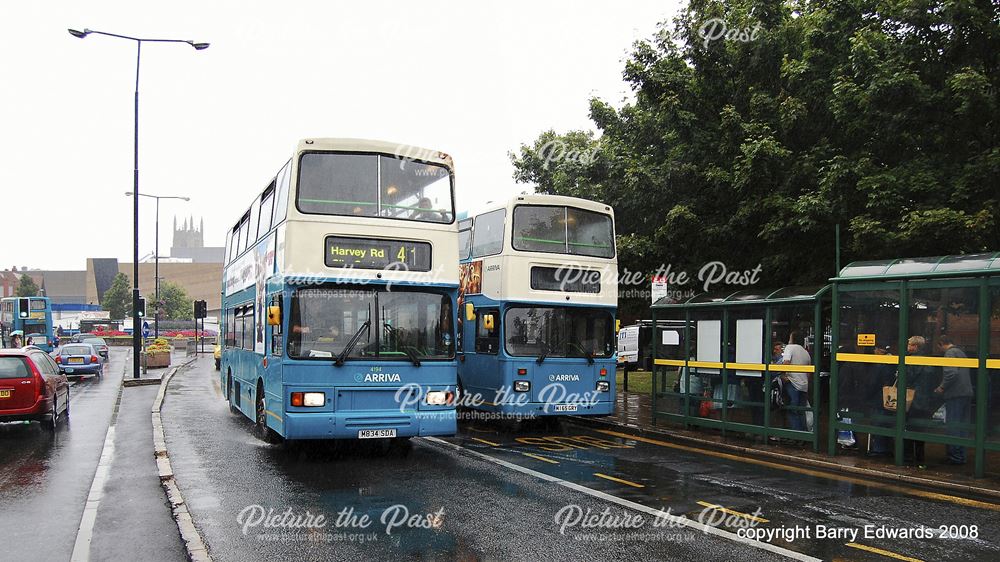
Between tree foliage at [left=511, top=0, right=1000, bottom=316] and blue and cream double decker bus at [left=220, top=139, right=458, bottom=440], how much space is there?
6.79 metres

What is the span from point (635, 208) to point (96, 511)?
1393 centimetres

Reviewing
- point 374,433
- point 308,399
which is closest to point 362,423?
point 374,433

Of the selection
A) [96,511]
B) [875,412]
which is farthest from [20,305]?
[875,412]

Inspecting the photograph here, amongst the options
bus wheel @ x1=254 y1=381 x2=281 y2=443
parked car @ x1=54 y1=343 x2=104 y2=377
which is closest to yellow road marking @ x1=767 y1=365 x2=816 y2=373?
bus wheel @ x1=254 y1=381 x2=281 y2=443

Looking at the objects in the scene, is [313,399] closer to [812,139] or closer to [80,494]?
[80,494]

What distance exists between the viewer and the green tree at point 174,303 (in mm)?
117688

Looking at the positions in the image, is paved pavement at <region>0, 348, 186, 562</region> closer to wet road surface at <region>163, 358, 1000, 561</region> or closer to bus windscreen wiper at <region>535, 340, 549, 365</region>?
wet road surface at <region>163, 358, 1000, 561</region>

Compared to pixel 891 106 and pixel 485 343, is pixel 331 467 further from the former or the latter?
pixel 891 106

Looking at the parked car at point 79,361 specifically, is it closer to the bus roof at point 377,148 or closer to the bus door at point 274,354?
the bus door at point 274,354

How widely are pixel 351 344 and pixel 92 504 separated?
11.9 feet

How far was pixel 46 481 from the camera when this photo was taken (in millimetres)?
9609

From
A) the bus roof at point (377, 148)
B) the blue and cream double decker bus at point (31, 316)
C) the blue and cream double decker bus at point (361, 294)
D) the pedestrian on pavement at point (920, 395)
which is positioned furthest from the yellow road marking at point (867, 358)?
the blue and cream double decker bus at point (31, 316)

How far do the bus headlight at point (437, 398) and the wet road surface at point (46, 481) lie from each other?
14.2 ft

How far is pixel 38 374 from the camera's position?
14062 millimetres
